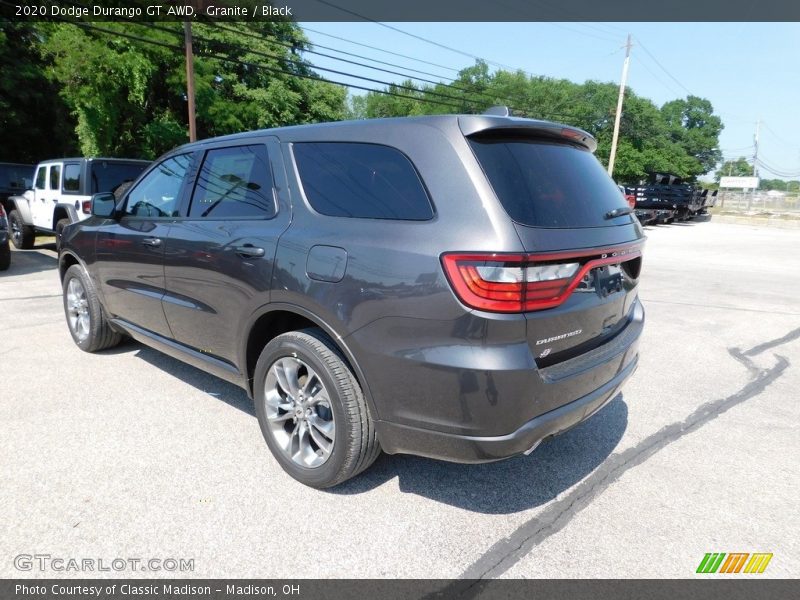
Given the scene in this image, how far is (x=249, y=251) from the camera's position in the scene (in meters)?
2.75

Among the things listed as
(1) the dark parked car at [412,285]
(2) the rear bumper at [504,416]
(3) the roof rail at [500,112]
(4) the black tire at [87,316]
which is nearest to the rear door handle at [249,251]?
(1) the dark parked car at [412,285]

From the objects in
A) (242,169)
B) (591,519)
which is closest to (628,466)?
(591,519)

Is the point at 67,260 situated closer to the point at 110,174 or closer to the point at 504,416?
the point at 504,416

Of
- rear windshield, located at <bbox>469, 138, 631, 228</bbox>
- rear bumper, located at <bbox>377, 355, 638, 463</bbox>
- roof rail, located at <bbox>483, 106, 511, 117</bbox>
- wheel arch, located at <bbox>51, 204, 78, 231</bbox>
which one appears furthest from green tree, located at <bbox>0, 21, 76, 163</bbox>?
rear bumper, located at <bbox>377, 355, 638, 463</bbox>

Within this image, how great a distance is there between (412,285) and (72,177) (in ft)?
31.4

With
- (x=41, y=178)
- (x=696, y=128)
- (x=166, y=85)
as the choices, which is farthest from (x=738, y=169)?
(x=41, y=178)

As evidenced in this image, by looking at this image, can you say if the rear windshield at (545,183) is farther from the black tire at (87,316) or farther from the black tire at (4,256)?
the black tire at (4,256)

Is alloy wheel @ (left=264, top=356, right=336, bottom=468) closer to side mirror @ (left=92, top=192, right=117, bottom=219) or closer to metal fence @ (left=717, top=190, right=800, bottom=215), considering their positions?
side mirror @ (left=92, top=192, right=117, bottom=219)

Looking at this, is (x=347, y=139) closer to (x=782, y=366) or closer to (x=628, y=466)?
(x=628, y=466)

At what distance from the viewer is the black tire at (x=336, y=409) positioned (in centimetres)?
238

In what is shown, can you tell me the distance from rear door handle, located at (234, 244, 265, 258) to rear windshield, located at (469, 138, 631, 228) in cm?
123

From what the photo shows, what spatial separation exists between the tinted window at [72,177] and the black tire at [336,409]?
8.55 meters

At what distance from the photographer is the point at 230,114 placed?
23.5 metres
